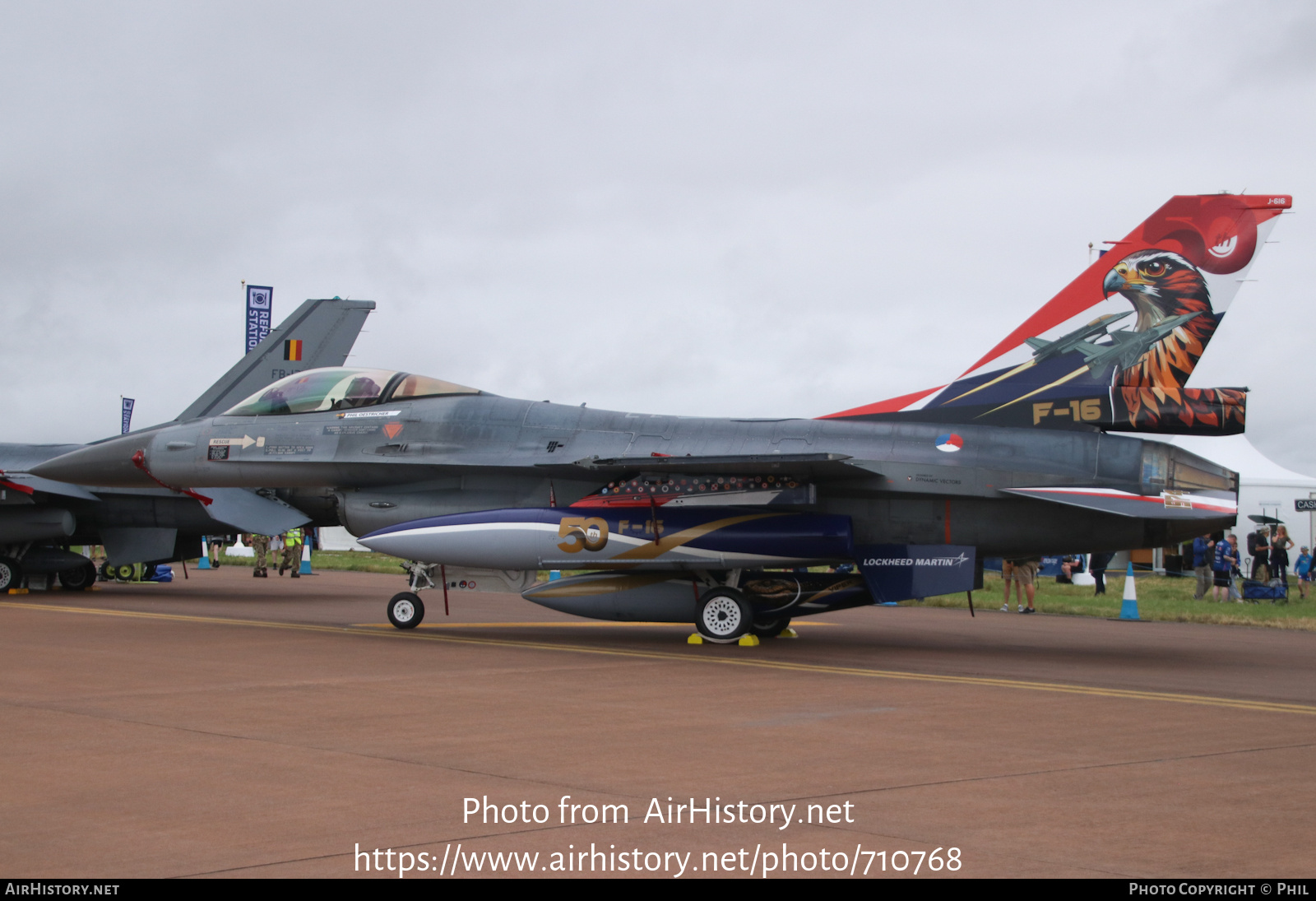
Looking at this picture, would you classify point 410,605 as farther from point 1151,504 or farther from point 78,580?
point 78,580

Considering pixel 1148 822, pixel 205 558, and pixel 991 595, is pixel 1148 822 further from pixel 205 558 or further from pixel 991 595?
pixel 205 558

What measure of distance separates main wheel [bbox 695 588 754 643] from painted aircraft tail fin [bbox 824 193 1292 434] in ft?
8.96

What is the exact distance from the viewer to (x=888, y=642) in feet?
44.1

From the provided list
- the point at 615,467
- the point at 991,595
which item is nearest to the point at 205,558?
the point at 991,595

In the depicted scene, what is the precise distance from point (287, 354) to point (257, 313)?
1019cm

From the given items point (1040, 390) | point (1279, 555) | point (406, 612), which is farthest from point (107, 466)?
point (1279, 555)

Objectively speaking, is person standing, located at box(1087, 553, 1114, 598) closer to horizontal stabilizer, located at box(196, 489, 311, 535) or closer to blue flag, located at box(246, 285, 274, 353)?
horizontal stabilizer, located at box(196, 489, 311, 535)

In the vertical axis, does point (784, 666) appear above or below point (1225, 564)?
below

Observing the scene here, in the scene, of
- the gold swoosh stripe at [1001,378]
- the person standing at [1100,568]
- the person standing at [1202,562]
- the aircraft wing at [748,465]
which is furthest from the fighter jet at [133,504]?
the person standing at [1202,562]

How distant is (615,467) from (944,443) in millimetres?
3498

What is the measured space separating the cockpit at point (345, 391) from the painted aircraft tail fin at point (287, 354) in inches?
248

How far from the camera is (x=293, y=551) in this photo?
1048 inches

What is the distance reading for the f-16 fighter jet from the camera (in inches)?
452

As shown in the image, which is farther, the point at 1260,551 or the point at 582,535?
the point at 1260,551
